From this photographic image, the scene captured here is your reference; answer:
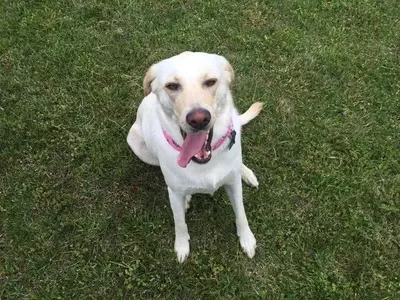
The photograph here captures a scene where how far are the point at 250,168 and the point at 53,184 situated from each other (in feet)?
5.28

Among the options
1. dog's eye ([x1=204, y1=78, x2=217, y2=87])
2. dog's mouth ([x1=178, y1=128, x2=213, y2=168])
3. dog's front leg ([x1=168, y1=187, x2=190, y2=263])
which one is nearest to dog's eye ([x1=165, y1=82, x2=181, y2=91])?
dog's eye ([x1=204, y1=78, x2=217, y2=87])

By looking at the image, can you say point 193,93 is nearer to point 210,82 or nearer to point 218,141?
point 210,82

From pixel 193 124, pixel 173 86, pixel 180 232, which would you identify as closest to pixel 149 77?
pixel 173 86

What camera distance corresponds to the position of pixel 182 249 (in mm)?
3537

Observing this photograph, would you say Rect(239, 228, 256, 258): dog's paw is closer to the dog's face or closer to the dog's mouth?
the dog's mouth

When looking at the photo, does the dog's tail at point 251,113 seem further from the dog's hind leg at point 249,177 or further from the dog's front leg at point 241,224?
the dog's front leg at point 241,224

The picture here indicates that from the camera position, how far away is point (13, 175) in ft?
13.0

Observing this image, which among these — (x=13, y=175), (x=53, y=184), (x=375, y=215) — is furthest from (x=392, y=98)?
(x=13, y=175)

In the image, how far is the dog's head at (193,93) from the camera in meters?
2.46

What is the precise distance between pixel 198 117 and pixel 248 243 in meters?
1.45

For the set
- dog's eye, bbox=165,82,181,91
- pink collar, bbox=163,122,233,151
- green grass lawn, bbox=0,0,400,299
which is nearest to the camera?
dog's eye, bbox=165,82,181,91

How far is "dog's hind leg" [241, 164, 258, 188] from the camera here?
379cm

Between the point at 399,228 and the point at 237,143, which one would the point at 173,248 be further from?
the point at 399,228

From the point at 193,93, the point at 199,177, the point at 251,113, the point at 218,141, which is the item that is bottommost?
the point at 251,113
